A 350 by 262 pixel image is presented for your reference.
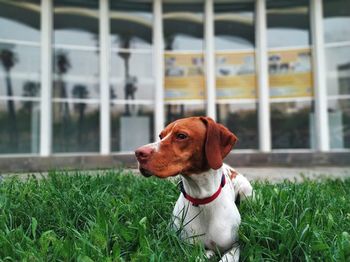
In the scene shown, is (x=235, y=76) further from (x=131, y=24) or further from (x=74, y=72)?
(x=74, y=72)

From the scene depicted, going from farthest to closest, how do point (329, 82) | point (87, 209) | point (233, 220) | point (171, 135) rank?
point (329, 82)
point (87, 209)
point (233, 220)
point (171, 135)

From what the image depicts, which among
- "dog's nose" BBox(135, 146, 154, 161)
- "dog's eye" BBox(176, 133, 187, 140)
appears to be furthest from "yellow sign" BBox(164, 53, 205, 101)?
"dog's nose" BBox(135, 146, 154, 161)

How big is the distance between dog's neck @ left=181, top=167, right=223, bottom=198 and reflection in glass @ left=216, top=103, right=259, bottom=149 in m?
11.4

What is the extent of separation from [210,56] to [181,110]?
2249 mm

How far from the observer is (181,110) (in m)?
13.8

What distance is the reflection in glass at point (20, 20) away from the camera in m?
12.1

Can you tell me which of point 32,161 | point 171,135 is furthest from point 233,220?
point 32,161

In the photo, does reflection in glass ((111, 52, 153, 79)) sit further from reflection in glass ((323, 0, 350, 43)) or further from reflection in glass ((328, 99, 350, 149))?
reflection in glass ((328, 99, 350, 149))

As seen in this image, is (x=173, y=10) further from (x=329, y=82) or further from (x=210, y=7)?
(x=329, y=82)

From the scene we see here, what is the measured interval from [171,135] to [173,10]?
12499mm

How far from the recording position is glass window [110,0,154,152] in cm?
1332

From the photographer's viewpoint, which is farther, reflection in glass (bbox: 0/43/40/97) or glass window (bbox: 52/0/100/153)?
glass window (bbox: 52/0/100/153)

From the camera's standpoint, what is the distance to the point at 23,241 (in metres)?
2.44

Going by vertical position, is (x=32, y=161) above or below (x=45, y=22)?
below
